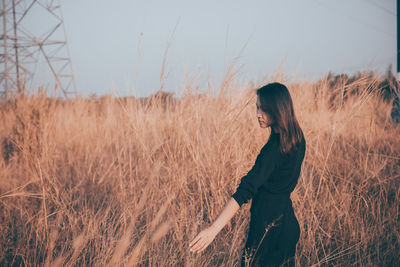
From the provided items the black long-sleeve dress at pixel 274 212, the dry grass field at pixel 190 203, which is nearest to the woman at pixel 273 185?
the black long-sleeve dress at pixel 274 212

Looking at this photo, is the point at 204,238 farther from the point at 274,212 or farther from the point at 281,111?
the point at 281,111

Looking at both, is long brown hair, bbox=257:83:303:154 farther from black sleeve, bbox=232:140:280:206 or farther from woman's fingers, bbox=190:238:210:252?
woman's fingers, bbox=190:238:210:252

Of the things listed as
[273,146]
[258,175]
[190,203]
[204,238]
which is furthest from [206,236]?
[190,203]

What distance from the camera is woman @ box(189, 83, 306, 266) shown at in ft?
A: 2.42

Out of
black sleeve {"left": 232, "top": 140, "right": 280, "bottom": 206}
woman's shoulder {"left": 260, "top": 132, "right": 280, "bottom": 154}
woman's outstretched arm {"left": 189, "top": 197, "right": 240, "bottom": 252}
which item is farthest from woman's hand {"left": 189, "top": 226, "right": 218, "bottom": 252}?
woman's shoulder {"left": 260, "top": 132, "right": 280, "bottom": 154}

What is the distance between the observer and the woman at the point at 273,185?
74 cm

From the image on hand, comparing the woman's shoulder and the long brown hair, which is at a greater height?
the long brown hair

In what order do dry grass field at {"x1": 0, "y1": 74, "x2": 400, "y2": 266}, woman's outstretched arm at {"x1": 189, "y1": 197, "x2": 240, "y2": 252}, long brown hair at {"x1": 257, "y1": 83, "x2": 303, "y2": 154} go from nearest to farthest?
1. woman's outstretched arm at {"x1": 189, "y1": 197, "x2": 240, "y2": 252}
2. long brown hair at {"x1": 257, "y1": 83, "x2": 303, "y2": 154}
3. dry grass field at {"x1": 0, "y1": 74, "x2": 400, "y2": 266}

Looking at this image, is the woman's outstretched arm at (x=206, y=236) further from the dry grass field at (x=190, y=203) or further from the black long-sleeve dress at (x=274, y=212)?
the dry grass field at (x=190, y=203)

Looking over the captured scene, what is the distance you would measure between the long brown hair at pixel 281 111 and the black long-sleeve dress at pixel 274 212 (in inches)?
1.3

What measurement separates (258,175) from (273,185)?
125 millimetres

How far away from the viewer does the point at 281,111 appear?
785 mm

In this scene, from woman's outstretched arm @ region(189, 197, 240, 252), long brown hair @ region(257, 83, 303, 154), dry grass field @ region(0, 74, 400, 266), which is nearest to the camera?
woman's outstretched arm @ region(189, 197, 240, 252)

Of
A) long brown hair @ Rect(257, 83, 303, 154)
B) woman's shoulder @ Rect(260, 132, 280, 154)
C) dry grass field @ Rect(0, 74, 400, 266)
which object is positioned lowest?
dry grass field @ Rect(0, 74, 400, 266)
